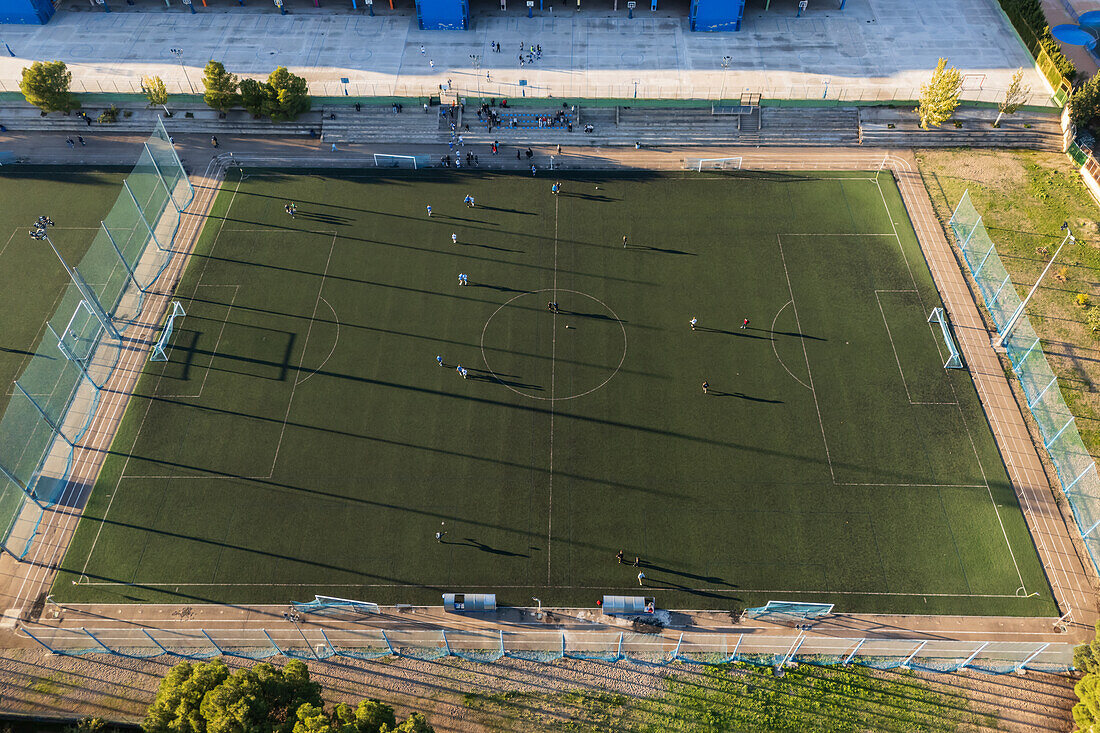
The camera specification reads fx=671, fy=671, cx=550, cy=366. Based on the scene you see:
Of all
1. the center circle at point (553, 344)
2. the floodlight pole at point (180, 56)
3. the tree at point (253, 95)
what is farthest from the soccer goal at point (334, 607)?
the floodlight pole at point (180, 56)

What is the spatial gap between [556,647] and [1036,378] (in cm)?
4478

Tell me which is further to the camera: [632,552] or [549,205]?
[549,205]

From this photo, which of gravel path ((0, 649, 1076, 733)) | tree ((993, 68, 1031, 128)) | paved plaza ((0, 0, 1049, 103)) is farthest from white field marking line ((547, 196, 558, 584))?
tree ((993, 68, 1031, 128))

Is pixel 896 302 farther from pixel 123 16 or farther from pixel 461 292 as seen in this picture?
pixel 123 16

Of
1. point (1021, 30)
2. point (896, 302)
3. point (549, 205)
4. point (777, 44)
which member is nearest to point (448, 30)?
point (549, 205)

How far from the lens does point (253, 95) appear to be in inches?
3041

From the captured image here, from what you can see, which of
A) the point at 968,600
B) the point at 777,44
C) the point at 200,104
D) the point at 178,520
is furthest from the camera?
the point at 777,44

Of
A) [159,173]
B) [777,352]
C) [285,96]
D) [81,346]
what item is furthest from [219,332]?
[777,352]

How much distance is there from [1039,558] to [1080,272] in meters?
32.2

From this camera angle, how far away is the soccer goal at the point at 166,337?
58.6 metres

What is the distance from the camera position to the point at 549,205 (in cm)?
7106

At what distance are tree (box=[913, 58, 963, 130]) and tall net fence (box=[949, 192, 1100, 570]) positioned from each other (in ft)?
42.5

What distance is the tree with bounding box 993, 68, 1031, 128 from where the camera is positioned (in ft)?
245

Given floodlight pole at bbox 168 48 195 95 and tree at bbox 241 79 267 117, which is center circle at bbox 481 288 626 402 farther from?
floodlight pole at bbox 168 48 195 95
